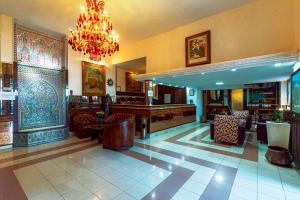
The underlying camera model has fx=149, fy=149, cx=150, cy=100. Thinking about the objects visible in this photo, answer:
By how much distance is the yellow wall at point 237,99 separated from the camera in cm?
1128

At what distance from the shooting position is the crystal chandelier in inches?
132

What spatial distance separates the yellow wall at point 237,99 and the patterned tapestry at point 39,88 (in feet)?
37.8

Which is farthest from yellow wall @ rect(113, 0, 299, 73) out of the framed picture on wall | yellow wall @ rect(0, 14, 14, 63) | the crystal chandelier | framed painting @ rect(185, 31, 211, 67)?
yellow wall @ rect(0, 14, 14, 63)

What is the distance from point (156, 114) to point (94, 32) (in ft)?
12.2

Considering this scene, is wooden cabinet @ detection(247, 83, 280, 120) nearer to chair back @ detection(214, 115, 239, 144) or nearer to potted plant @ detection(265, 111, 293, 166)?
chair back @ detection(214, 115, 239, 144)

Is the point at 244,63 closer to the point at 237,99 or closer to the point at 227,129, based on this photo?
the point at 227,129

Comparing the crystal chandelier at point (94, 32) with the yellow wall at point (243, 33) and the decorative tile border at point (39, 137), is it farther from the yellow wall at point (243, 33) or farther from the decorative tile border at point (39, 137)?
the decorative tile border at point (39, 137)

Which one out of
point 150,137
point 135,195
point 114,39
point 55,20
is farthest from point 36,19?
point 135,195

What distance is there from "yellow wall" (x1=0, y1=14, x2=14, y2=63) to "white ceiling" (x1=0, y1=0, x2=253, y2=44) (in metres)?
0.23

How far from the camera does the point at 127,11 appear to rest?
14.9 feet

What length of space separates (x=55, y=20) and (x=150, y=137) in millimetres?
5251

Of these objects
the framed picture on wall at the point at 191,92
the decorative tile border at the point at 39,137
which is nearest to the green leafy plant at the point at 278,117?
the framed picture on wall at the point at 191,92

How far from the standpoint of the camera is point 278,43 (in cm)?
390

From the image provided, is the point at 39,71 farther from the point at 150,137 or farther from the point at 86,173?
the point at 150,137
